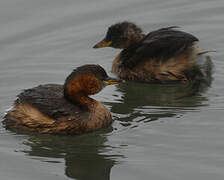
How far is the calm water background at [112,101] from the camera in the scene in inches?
278

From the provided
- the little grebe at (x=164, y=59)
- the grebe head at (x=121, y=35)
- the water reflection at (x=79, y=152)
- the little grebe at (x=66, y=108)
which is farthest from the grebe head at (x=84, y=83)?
the grebe head at (x=121, y=35)

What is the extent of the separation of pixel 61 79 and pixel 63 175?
118 inches

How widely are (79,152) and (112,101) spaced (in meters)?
1.70

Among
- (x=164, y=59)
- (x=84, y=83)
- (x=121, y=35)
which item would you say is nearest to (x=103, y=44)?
(x=121, y=35)

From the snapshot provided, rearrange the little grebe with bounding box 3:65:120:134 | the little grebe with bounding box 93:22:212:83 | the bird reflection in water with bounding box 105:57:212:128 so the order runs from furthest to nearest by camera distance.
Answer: the little grebe with bounding box 93:22:212:83, the bird reflection in water with bounding box 105:57:212:128, the little grebe with bounding box 3:65:120:134

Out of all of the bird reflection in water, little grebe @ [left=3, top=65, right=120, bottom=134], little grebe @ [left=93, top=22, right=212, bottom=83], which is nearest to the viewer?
little grebe @ [left=3, top=65, right=120, bottom=134]

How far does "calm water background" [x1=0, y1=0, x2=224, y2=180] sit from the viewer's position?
7051 mm

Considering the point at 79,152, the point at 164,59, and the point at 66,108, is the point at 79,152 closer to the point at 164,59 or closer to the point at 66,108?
the point at 66,108

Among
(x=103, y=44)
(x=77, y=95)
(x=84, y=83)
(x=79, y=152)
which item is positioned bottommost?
(x=79, y=152)

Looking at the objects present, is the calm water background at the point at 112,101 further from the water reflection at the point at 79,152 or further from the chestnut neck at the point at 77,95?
the chestnut neck at the point at 77,95

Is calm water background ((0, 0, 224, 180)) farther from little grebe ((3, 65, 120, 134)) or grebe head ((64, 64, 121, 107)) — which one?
grebe head ((64, 64, 121, 107))

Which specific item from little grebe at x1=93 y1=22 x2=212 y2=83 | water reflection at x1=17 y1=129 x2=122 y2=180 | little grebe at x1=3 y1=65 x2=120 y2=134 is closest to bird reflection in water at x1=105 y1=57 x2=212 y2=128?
little grebe at x1=93 y1=22 x2=212 y2=83

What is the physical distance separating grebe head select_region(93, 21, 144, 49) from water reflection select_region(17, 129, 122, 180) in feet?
8.65

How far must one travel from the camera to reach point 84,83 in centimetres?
798
